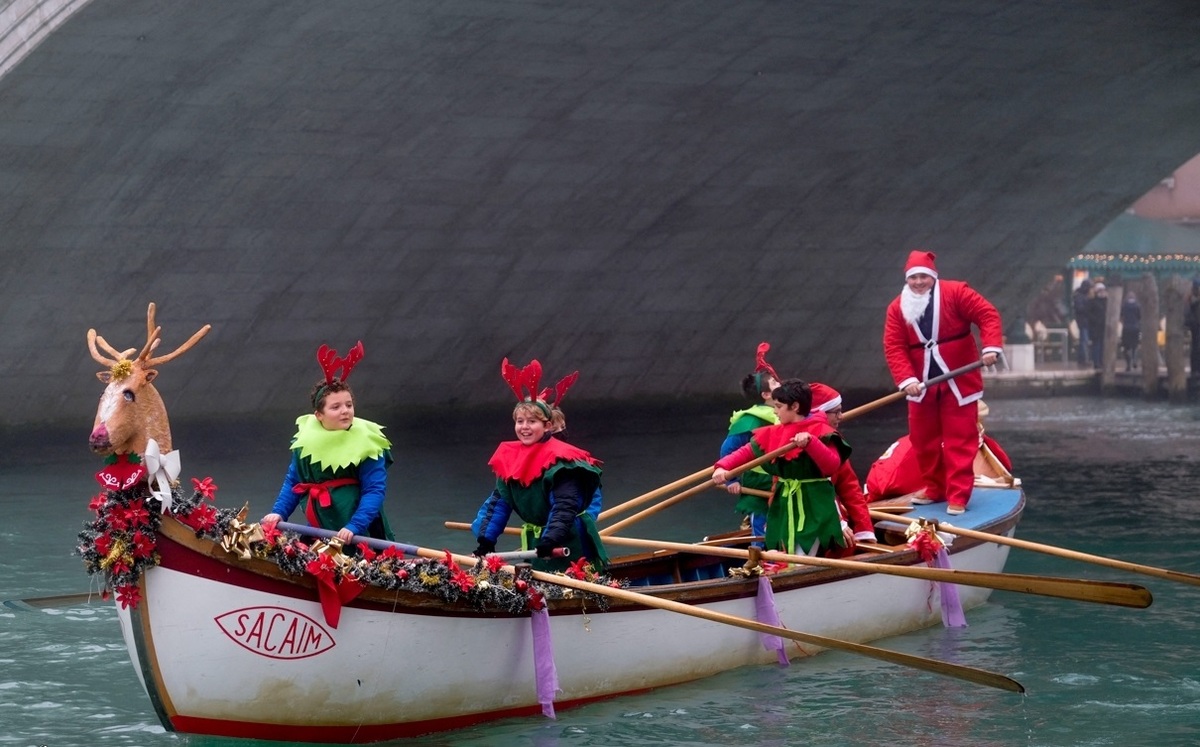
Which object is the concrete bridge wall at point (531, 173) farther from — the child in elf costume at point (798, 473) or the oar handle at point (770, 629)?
the oar handle at point (770, 629)

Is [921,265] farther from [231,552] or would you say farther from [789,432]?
[231,552]

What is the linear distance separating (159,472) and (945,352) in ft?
19.1

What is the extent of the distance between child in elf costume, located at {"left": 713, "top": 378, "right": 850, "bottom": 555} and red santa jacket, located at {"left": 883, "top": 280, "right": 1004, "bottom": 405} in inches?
65.6

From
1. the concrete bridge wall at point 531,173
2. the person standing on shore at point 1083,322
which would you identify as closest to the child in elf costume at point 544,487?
the concrete bridge wall at point 531,173

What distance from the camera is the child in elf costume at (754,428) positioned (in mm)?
9922

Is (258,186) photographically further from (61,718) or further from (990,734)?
(990,734)

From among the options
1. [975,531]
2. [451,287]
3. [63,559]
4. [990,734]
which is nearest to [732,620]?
[990,734]

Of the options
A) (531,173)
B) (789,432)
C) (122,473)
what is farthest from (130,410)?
(531,173)

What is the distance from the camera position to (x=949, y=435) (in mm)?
11117

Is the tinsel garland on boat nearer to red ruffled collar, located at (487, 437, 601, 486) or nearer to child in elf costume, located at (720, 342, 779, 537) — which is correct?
red ruffled collar, located at (487, 437, 601, 486)

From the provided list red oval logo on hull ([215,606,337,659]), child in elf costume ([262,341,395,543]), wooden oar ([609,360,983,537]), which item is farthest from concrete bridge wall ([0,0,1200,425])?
red oval logo on hull ([215,606,337,659])

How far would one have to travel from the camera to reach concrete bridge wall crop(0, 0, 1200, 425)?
1570 centimetres

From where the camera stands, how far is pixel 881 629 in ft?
32.2

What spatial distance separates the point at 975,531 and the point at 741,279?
13596 mm
